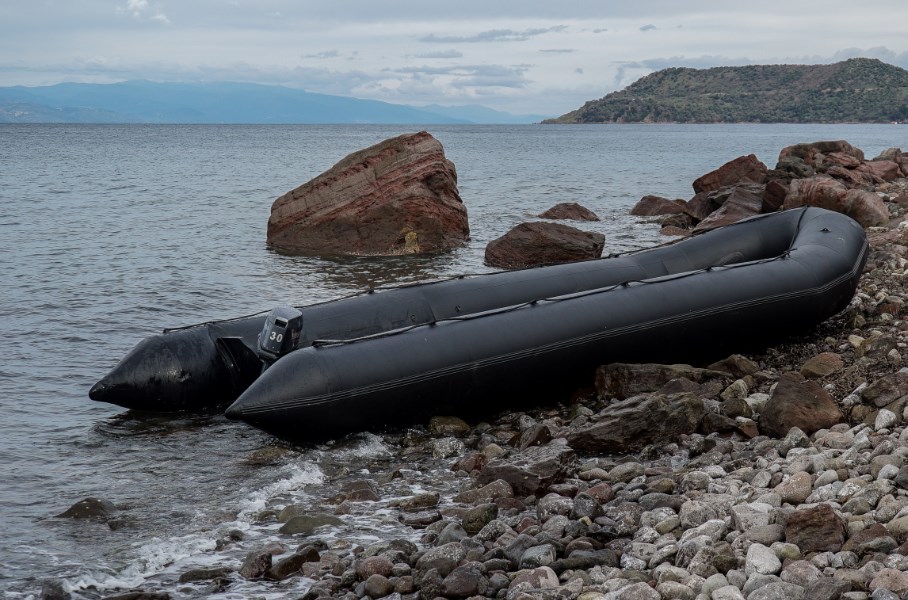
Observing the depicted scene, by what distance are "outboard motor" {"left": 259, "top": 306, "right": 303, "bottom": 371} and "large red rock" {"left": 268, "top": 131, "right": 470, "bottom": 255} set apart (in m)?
9.84

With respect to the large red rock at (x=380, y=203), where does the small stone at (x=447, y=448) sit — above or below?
below

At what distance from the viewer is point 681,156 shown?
2530 inches

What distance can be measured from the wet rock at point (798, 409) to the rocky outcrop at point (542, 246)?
8.80 metres

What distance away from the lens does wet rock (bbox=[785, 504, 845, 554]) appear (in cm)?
463

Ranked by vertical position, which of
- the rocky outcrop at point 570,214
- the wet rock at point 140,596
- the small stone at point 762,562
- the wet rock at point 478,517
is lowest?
the wet rock at point 140,596

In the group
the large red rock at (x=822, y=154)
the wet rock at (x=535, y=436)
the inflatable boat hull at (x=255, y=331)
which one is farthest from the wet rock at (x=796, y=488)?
A: the large red rock at (x=822, y=154)

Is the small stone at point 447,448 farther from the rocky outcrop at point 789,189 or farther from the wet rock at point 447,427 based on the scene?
the rocky outcrop at point 789,189

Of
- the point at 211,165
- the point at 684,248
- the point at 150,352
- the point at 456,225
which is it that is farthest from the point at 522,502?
the point at 211,165

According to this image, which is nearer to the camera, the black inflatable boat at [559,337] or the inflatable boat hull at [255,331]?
the black inflatable boat at [559,337]

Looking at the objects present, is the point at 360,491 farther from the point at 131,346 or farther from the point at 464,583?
the point at 131,346

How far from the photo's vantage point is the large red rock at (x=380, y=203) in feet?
59.6

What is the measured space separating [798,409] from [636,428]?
1.23 m

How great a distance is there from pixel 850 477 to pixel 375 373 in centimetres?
390

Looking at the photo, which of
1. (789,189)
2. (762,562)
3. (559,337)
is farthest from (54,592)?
(789,189)
